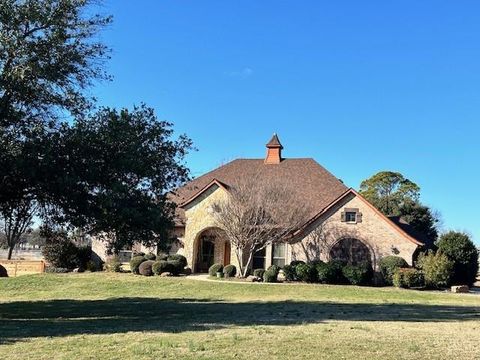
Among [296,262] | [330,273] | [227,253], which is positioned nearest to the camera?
[330,273]

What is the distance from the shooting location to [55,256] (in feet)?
128

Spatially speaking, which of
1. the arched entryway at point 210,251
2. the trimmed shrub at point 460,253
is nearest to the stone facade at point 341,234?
the arched entryway at point 210,251

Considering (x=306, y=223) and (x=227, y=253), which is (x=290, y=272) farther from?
(x=227, y=253)

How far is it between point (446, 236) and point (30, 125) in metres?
27.2

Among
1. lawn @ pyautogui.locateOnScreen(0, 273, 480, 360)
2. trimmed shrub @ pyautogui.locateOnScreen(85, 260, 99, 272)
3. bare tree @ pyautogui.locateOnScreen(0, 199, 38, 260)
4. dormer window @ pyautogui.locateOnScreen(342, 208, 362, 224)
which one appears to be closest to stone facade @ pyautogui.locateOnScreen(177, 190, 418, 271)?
dormer window @ pyautogui.locateOnScreen(342, 208, 362, 224)

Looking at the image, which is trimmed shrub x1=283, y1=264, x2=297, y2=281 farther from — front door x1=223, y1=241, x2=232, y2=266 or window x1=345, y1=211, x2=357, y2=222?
front door x1=223, y1=241, x2=232, y2=266

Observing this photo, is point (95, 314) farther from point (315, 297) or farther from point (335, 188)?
point (335, 188)

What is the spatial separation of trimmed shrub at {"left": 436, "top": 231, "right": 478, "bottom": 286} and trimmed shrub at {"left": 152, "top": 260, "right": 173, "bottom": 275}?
56.4 ft

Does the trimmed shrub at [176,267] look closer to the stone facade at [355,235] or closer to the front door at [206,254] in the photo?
the front door at [206,254]

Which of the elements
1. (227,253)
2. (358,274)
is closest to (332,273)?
(358,274)

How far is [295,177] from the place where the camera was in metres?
41.5

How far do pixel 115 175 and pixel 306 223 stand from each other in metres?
21.9

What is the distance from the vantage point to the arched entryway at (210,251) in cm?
3972

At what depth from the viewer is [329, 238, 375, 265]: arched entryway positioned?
3544 cm
